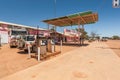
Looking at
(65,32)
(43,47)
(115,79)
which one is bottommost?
(115,79)

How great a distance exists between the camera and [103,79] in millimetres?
5152

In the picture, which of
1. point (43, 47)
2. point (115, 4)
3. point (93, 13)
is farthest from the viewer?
point (93, 13)

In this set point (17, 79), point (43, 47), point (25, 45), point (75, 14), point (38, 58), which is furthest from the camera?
point (75, 14)

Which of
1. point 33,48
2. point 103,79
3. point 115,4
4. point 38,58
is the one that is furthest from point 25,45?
point 115,4

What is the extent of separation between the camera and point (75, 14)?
2291 cm

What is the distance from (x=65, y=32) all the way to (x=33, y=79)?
3921 centimetres

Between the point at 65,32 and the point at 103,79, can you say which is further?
the point at 65,32

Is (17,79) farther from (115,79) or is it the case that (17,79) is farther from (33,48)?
(33,48)

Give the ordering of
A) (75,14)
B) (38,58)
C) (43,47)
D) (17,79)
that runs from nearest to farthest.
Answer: (17,79) < (38,58) < (43,47) < (75,14)

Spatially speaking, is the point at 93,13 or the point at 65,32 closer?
the point at 93,13

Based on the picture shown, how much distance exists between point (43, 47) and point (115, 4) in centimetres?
1115

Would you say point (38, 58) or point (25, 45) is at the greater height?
point (25, 45)

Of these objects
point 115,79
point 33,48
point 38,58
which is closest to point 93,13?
point 33,48

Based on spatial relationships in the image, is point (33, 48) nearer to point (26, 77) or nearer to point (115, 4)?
point (26, 77)
